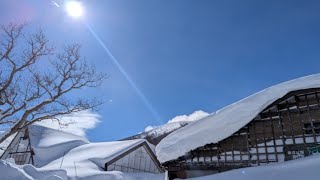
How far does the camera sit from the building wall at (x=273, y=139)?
8566 mm

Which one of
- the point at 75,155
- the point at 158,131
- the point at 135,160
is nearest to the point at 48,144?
the point at 75,155

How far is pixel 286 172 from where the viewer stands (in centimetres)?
634

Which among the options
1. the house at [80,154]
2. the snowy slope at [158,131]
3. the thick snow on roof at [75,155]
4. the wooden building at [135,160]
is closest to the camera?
the thick snow on roof at [75,155]

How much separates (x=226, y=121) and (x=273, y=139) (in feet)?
5.35

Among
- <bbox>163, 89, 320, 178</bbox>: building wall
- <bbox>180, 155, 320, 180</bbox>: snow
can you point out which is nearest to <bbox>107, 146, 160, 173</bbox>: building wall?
<bbox>163, 89, 320, 178</bbox>: building wall

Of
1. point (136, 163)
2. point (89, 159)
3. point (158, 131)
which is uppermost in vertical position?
point (158, 131)

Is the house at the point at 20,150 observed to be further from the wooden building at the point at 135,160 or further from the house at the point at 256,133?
the house at the point at 256,133

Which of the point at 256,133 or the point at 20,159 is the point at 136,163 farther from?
the point at 256,133

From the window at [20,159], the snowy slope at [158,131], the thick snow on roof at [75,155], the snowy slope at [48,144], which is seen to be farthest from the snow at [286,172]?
the snowy slope at [158,131]

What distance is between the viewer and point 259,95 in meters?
8.89

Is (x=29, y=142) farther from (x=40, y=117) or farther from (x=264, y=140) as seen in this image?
(x=264, y=140)

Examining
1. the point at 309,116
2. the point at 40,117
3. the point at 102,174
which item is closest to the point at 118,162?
the point at 102,174

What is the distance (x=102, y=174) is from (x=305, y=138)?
482 inches

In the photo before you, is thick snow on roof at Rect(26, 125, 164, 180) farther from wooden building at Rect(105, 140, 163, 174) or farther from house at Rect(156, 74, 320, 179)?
house at Rect(156, 74, 320, 179)
